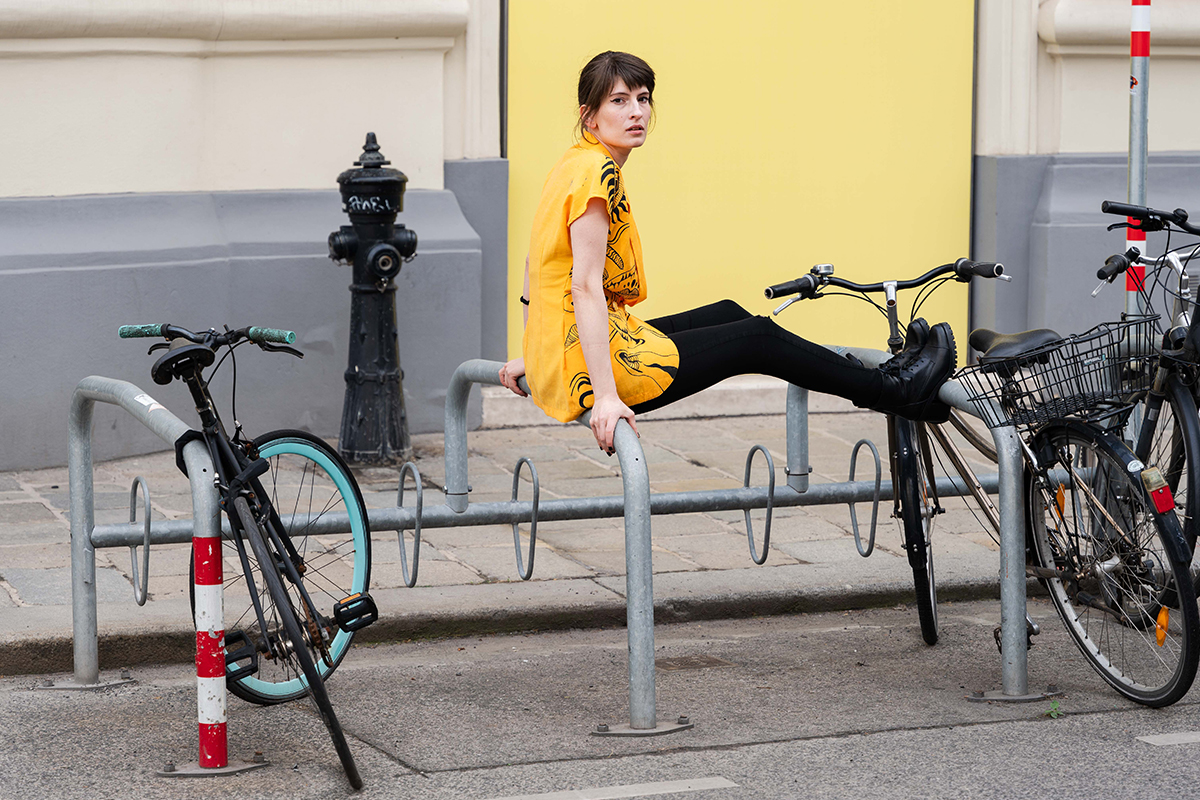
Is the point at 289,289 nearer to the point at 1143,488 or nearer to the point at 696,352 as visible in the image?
the point at 696,352

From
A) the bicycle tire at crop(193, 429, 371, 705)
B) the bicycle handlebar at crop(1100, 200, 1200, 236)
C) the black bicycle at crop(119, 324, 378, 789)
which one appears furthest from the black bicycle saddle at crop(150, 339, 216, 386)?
the bicycle handlebar at crop(1100, 200, 1200, 236)

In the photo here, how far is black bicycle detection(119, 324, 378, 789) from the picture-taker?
4.04m

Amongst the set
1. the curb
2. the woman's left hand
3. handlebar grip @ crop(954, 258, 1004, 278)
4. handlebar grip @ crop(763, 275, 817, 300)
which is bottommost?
the curb

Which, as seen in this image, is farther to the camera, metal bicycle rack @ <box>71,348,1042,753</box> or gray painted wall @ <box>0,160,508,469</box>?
gray painted wall @ <box>0,160,508,469</box>

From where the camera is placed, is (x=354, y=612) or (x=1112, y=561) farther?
(x=1112, y=561)

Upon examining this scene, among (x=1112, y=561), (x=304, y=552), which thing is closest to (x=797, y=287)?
(x=1112, y=561)

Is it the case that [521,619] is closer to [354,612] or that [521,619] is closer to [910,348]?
[354,612]

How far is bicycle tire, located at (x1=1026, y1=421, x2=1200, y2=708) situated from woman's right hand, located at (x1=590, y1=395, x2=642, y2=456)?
1.33 metres

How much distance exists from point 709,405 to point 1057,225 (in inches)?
92.8

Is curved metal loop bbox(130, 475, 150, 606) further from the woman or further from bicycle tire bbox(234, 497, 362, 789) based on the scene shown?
the woman

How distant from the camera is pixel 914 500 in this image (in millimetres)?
5055

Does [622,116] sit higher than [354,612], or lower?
higher

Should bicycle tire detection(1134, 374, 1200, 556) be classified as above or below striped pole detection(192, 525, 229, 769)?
above

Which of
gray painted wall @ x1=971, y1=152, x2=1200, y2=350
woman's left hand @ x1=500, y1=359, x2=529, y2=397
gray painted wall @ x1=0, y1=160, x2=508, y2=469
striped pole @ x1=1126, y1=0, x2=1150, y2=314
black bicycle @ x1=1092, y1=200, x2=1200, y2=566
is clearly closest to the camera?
black bicycle @ x1=1092, y1=200, x2=1200, y2=566
